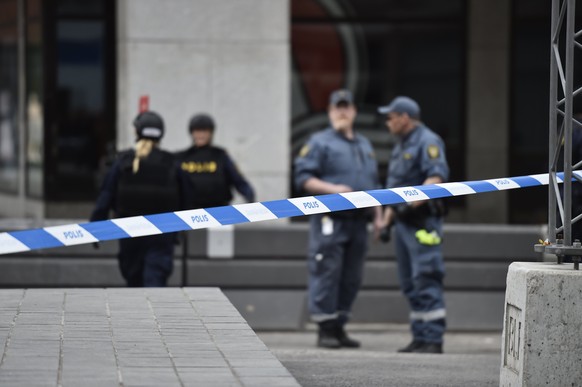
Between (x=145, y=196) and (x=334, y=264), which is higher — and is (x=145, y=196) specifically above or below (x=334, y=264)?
above

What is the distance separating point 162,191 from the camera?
31.5ft

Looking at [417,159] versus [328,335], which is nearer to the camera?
[417,159]

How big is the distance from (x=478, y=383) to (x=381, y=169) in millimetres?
9497

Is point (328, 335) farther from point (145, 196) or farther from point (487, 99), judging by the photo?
point (487, 99)

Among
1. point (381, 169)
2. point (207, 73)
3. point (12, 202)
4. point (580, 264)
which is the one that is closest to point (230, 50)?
point (207, 73)

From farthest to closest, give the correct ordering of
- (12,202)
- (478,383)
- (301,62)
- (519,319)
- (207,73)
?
(12,202), (301,62), (207,73), (478,383), (519,319)

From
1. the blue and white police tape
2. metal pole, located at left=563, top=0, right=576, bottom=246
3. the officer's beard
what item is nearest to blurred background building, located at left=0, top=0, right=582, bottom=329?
the officer's beard

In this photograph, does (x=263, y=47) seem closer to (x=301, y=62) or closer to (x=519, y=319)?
(x=301, y=62)

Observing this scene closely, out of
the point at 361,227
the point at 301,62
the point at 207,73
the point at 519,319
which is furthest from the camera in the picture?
the point at 301,62

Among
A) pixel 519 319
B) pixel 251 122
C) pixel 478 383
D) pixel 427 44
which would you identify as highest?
pixel 427 44

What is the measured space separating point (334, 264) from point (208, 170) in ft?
5.05

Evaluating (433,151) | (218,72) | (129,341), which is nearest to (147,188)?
(433,151)

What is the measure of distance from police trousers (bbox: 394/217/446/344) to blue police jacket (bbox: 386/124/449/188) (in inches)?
13.4

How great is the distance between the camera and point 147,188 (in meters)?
9.59
